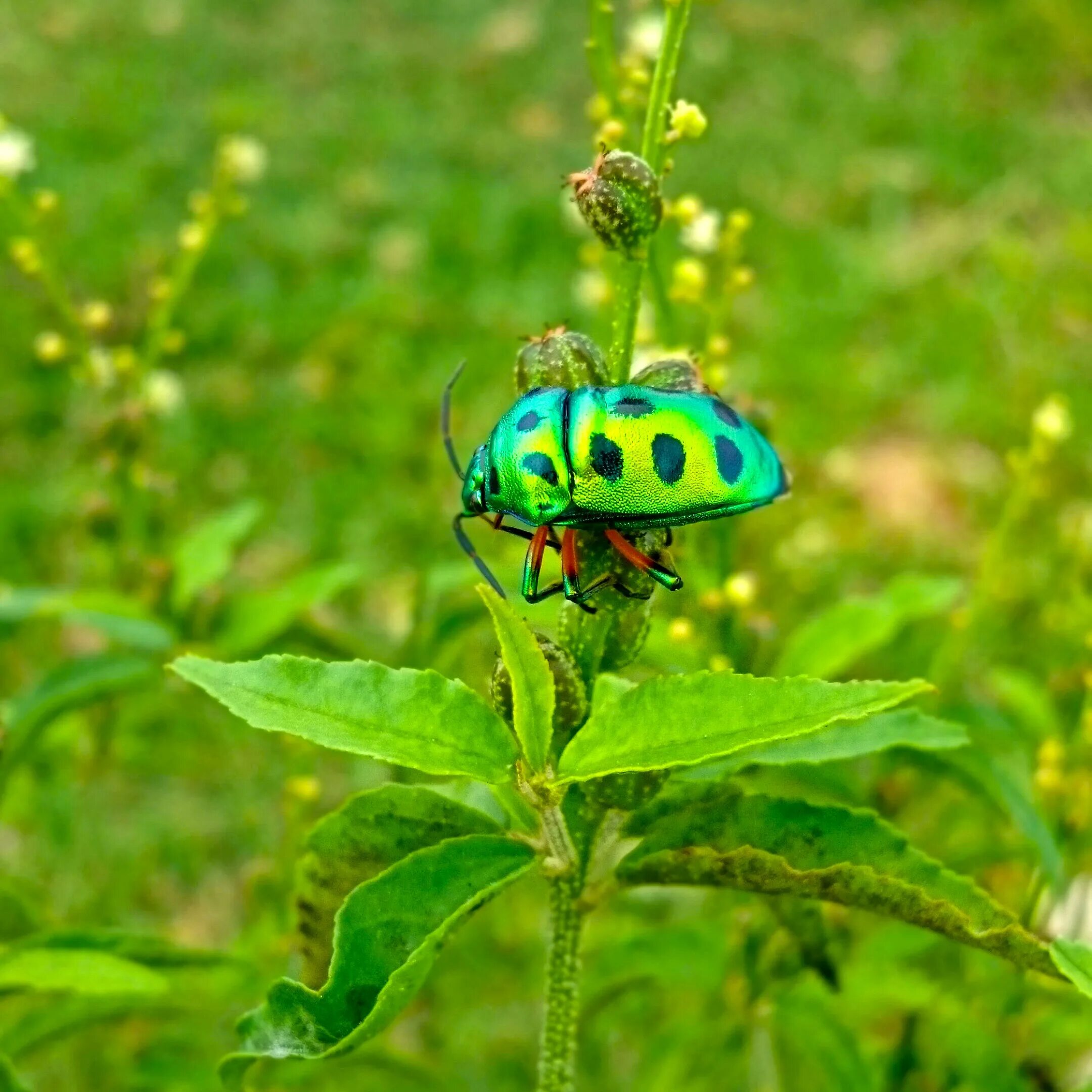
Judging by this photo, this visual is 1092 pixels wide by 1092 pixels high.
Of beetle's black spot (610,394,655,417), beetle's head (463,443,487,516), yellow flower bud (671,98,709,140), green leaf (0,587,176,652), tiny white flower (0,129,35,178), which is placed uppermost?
tiny white flower (0,129,35,178)

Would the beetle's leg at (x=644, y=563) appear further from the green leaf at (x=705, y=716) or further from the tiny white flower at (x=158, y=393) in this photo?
the tiny white flower at (x=158, y=393)

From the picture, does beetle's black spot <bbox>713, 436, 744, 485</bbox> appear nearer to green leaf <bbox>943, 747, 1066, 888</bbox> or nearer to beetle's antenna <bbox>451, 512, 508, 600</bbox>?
beetle's antenna <bbox>451, 512, 508, 600</bbox>

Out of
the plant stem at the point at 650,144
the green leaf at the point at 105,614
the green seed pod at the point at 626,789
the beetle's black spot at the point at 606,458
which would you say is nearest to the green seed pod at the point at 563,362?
the plant stem at the point at 650,144

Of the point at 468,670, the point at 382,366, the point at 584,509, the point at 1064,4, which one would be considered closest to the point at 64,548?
the point at 382,366

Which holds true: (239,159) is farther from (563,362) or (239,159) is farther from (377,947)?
(377,947)

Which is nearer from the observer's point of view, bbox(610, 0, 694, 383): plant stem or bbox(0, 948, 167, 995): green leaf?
bbox(610, 0, 694, 383): plant stem

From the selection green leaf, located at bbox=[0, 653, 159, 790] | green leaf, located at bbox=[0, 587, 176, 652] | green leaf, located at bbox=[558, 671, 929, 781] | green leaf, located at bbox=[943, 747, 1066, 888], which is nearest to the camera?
green leaf, located at bbox=[558, 671, 929, 781]

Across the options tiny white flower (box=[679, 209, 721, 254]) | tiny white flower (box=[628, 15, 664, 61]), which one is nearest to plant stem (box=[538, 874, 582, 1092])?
tiny white flower (box=[679, 209, 721, 254])
